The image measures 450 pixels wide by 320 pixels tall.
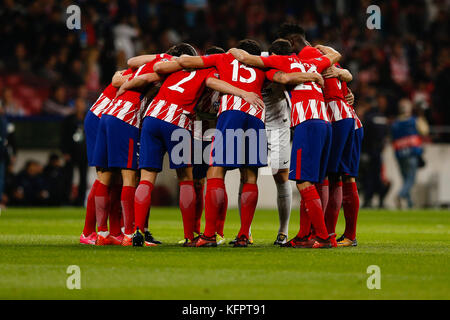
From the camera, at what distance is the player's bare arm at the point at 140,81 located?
9188mm

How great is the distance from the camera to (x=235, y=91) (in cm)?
877

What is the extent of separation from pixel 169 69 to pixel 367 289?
155 inches

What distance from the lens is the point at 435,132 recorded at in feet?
71.1

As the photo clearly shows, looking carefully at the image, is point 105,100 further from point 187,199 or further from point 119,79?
point 187,199

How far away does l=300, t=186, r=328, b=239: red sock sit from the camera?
8.64 m

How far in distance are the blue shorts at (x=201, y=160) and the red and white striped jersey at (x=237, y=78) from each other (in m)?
0.59

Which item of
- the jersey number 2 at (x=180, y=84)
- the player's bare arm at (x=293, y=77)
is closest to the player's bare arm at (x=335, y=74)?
the player's bare arm at (x=293, y=77)

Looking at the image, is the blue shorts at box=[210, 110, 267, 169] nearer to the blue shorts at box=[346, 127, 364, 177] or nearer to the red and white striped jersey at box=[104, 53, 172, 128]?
the red and white striped jersey at box=[104, 53, 172, 128]

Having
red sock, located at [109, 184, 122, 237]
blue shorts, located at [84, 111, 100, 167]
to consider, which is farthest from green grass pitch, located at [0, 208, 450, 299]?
blue shorts, located at [84, 111, 100, 167]

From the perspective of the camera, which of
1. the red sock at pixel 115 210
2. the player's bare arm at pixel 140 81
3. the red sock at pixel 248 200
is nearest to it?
the red sock at pixel 248 200

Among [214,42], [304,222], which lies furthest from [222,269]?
[214,42]

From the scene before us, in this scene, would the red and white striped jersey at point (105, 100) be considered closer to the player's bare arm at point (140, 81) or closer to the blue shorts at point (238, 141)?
the player's bare arm at point (140, 81)
